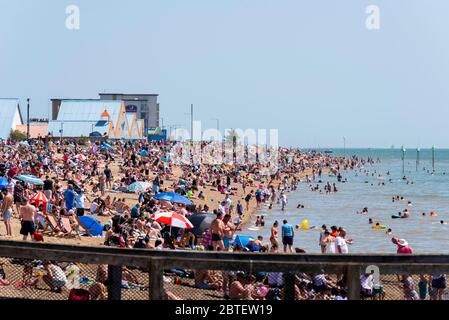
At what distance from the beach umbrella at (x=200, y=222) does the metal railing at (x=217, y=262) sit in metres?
15.6

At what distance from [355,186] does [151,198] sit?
4790cm

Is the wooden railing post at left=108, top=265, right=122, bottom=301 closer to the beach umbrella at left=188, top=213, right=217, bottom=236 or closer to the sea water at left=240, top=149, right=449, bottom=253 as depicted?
the beach umbrella at left=188, top=213, right=217, bottom=236

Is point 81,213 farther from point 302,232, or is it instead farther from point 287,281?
point 287,281

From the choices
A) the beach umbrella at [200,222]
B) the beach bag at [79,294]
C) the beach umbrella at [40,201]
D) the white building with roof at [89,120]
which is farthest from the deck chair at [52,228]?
the white building with roof at [89,120]

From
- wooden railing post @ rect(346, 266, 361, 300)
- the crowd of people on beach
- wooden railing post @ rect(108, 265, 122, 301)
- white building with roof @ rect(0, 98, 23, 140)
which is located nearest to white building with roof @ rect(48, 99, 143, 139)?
white building with roof @ rect(0, 98, 23, 140)

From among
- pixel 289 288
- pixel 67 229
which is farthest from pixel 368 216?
pixel 289 288

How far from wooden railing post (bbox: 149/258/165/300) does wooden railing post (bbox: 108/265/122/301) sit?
1.04 ft

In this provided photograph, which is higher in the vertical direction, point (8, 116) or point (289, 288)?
point (8, 116)

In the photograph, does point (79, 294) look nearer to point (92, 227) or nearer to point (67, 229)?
point (67, 229)

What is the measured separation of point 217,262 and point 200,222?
54.2ft

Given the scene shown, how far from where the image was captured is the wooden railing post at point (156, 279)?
208 inches

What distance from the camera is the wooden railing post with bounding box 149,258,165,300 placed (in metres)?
5.29

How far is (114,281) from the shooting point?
18.1ft

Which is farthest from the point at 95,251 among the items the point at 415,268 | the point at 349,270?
the point at 415,268
